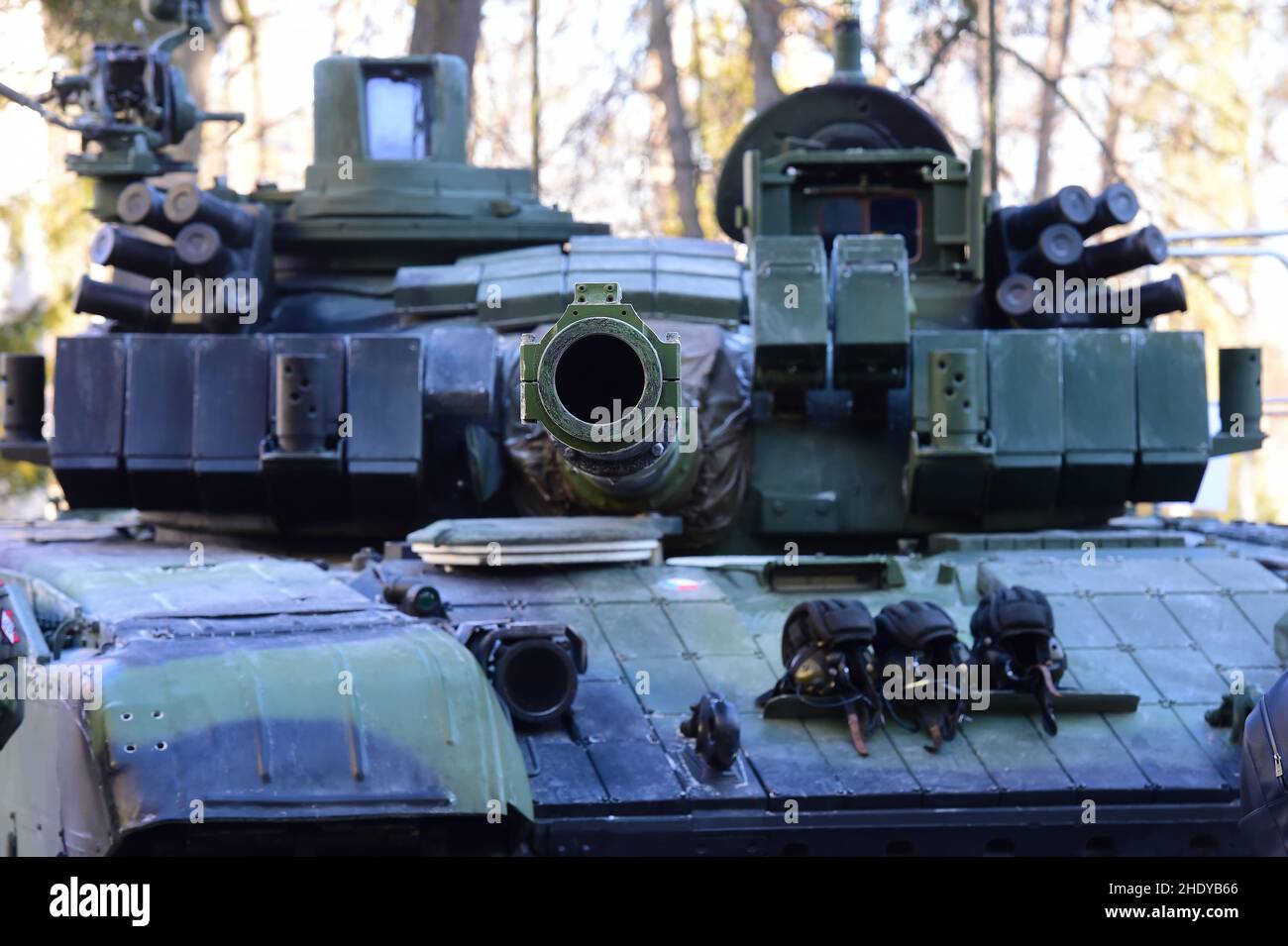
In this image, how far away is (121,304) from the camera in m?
10.5

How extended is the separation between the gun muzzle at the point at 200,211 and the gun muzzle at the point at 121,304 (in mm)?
412

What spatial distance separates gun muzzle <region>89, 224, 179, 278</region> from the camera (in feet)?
33.3

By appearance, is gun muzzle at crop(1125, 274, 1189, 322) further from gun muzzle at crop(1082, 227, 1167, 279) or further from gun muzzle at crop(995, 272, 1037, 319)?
gun muzzle at crop(995, 272, 1037, 319)

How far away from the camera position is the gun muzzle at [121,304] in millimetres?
10344

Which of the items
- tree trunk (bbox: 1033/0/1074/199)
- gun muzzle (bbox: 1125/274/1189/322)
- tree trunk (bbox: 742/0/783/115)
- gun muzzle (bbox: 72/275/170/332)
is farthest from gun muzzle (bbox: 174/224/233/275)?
tree trunk (bbox: 1033/0/1074/199)

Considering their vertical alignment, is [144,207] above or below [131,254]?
above

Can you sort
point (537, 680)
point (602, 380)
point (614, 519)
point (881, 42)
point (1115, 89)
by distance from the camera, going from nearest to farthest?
point (602, 380)
point (537, 680)
point (614, 519)
point (881, 42)
point (1115, 89)

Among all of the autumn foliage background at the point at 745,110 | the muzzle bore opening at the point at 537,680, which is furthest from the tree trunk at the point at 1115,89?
the muzzle bore opening at the point at 537,680

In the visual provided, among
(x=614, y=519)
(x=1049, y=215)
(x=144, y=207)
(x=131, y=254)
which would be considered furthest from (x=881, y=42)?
(x=614, y=519)

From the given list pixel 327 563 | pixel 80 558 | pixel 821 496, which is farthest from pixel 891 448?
pixel 80 558

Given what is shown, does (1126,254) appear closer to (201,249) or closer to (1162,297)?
(1162,297)

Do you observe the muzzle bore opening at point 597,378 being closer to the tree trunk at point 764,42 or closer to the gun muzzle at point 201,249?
the gun muzzle at point 201,249

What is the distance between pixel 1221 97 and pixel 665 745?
88.7 feet

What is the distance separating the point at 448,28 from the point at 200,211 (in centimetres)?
1253
